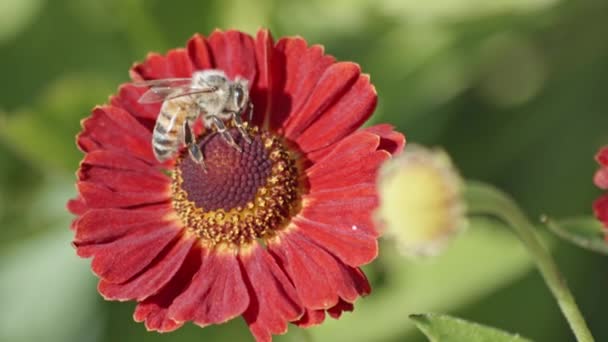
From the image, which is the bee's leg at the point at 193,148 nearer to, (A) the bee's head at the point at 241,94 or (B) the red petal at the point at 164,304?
(A) the bee's head at the point at 241,94

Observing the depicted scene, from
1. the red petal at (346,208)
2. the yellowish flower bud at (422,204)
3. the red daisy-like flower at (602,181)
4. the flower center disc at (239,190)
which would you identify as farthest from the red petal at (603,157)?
the flower center disc at (239,190)

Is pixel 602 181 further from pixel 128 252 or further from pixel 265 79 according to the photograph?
pixel 128 252

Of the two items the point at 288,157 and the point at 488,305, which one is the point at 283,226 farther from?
the point at 488,305

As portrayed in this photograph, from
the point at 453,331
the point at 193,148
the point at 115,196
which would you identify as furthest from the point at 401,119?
the point at 453,331

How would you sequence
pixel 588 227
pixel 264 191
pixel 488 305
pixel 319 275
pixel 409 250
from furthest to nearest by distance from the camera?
pixel 488 305 → pixel 264 191 → pixel 588 227 → pixel 319 275 → pixel 409 250

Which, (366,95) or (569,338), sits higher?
(366,95)

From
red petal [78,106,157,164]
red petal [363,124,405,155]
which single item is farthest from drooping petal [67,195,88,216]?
red petal [363,124,405,155]

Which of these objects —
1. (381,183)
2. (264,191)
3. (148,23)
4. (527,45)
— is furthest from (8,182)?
(381,183)
